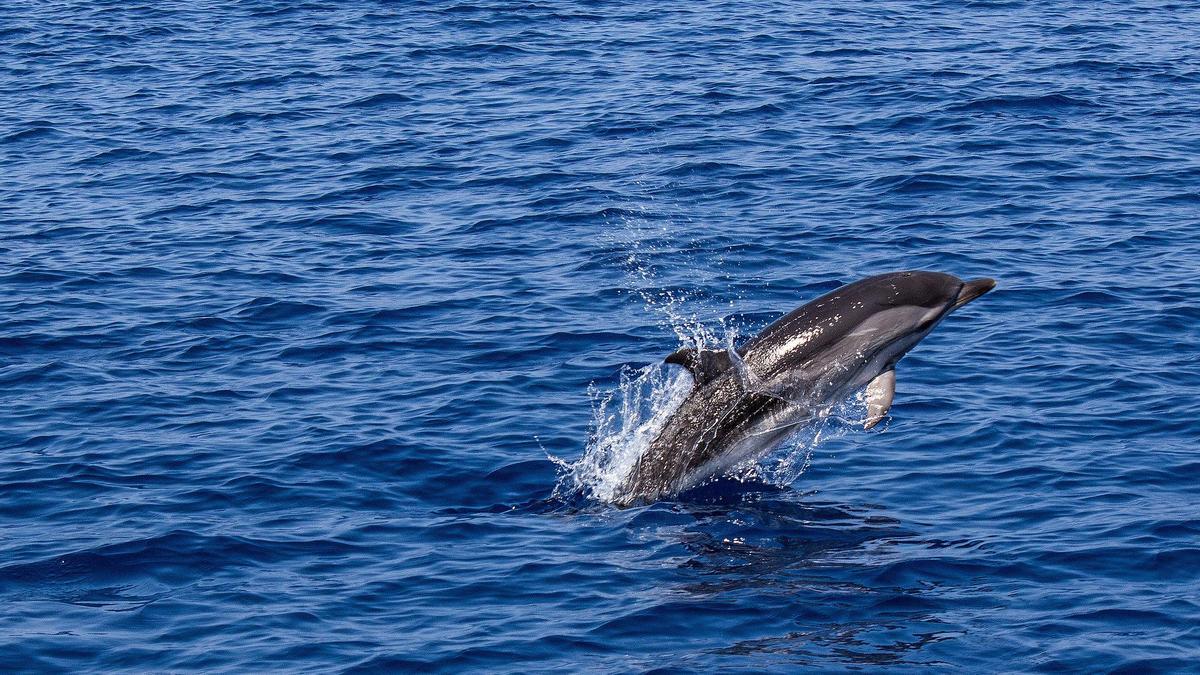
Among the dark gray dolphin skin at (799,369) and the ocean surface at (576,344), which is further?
the dark gray dolphin skin at (799,369)

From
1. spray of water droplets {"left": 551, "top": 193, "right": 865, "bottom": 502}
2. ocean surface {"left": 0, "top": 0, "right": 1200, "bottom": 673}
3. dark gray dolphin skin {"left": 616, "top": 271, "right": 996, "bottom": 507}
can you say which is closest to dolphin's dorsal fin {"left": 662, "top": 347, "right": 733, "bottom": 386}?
dark gray dolphin skin {"left": 616, "top": 271, "right": 996, "bottom": 507}

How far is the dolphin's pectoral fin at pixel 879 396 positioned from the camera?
15.4 m

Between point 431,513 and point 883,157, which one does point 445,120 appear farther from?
point 431,513

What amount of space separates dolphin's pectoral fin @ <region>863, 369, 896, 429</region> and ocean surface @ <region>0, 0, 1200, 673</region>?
0.86 metres

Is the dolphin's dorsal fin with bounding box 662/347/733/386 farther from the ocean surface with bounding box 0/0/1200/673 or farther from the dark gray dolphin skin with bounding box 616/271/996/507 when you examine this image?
the ocean surface with bounding box 0/0/1200/673

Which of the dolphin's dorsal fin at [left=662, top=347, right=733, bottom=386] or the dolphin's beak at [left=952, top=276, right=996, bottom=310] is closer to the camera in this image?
the dolphin's dorsal fin at [left=662, top=347, right=733, bottom=386]

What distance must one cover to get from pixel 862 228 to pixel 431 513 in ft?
33.0

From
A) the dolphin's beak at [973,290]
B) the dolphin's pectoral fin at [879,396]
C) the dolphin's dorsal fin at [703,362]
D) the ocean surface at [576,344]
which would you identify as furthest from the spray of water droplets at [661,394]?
the dolphin's beak at [973,290]

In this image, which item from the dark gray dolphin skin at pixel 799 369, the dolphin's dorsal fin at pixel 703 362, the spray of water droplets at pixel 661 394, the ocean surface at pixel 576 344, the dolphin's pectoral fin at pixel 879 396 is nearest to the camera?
the ocean surface at pixel 576 344

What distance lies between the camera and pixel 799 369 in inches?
595

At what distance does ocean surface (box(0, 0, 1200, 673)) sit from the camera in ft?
43.5

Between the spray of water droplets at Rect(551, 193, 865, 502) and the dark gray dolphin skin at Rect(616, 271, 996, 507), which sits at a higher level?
the dark gray dolphin skin at Rect(616, 271, 996, 507)

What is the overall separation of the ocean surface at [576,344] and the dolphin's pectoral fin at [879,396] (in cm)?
86

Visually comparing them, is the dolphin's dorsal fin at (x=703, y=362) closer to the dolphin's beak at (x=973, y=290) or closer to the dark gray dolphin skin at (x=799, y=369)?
the dark gray dolphin skin at (x=799, y=369)
